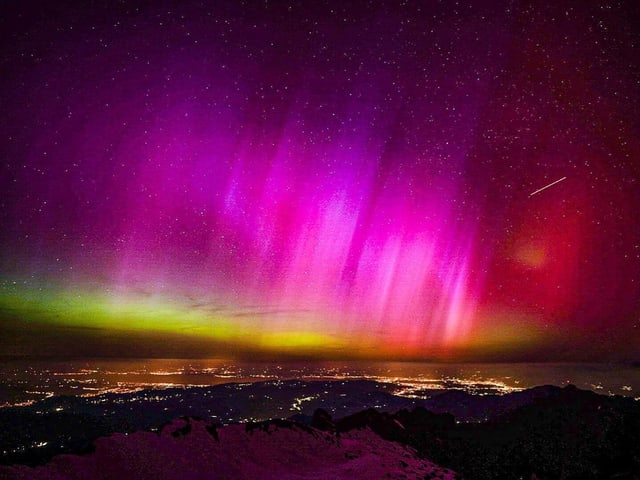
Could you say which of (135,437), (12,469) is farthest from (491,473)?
(12,469)

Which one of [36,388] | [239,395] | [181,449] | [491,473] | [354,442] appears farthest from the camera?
[36,388]

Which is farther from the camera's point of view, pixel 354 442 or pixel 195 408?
pixel 195 408

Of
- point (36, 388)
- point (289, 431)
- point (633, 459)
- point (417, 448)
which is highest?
point (633, 459)

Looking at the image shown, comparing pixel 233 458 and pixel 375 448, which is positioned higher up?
pixel 233 458

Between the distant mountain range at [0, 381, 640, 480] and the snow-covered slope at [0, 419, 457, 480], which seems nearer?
the snow-covered slope at [0, 419, 457, 480]

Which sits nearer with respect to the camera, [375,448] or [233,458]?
[233,458]

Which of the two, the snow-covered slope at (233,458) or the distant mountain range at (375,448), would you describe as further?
the distant mountain range at (375,448)

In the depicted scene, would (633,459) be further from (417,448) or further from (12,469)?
(12,469)

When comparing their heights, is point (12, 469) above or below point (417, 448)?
above
